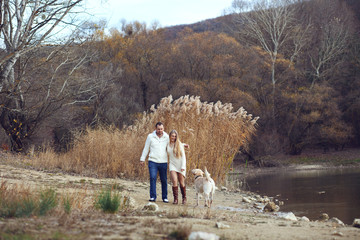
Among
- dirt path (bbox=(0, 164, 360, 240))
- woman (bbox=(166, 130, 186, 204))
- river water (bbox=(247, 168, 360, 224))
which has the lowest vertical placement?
river water (bbox=(247, 168, 360, 224))

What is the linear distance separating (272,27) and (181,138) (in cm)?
3309

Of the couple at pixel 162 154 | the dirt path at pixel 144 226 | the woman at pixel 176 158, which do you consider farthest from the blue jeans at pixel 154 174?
the dirt path at pixel 144 226

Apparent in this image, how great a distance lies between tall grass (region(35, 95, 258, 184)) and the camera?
16.2 metres

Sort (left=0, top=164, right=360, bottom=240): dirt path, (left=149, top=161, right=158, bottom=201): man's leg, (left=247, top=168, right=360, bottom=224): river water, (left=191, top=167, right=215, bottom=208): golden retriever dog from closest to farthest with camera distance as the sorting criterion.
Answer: (left=0, top=164, right=360, bottom=240): dirt path
(left=191, top=167, right=215, bottom=208): golden retriever dog
(left=149, top=161, right=158, bottom=201): man's leg
(left=247, top=168, right=360, bottom=224): river water

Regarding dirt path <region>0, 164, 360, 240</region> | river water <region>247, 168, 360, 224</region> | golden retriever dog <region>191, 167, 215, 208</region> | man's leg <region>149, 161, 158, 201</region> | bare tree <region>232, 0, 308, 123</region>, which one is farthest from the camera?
Answer: bare tree <region>232, 0, 308, 123</region>

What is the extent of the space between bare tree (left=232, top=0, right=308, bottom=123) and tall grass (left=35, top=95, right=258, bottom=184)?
87.7ft

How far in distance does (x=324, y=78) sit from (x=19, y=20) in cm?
3358

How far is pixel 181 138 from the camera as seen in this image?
15.9m

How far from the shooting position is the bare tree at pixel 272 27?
43.7 meters

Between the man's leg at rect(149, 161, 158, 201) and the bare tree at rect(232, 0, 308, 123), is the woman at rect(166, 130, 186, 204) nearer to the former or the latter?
the man's leg at rect(149, 161, 158, 201)

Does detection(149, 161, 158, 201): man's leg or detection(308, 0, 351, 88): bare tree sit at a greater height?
detection(308, 0, 351, 88): bare tree

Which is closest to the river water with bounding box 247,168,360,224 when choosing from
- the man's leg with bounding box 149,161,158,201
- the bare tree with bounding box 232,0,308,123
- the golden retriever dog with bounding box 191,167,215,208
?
the golden retriever dog with bounding box 191,167,215,208

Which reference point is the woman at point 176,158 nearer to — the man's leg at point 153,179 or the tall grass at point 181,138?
the man's leg at point 153,179

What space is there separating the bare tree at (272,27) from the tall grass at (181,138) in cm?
2672
